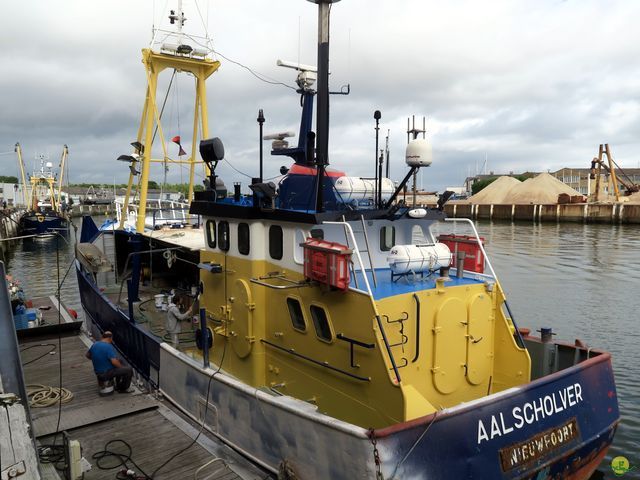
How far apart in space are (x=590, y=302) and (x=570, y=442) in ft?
56.9

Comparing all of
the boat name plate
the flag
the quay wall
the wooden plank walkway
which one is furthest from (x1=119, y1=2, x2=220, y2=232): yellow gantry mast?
the quay wall

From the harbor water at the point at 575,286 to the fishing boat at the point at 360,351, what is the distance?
118 inches

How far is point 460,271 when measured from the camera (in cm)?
807

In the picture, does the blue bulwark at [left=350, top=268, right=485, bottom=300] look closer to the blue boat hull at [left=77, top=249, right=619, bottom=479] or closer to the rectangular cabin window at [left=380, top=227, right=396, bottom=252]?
the rectangular cabin window at [left=380, top=227, right=396, bottom=252]

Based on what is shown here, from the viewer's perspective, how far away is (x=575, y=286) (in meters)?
24.7

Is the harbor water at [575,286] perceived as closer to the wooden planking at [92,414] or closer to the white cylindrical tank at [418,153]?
the wooden planking at [92,414]

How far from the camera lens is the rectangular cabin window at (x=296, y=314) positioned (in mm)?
7559

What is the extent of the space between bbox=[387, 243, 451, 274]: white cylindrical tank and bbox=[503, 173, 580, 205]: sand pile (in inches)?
3155

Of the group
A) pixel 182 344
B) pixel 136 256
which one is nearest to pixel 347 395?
pixel 182 344

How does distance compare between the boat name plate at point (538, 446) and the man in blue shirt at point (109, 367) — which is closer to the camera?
the boat name plate at point (538, 446)

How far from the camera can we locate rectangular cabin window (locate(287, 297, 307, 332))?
756cm

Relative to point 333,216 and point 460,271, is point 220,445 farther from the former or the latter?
point 460,271

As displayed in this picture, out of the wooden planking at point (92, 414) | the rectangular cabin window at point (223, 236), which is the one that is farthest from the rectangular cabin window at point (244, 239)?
the wooden planking at point (92, 414)

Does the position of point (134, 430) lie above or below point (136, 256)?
below
